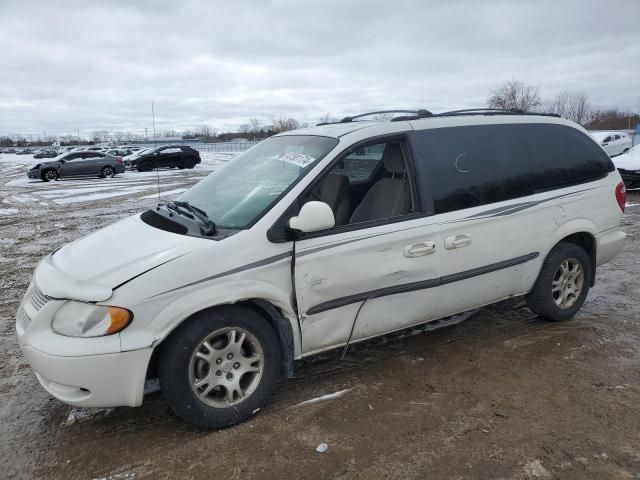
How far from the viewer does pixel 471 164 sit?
394 centimetres

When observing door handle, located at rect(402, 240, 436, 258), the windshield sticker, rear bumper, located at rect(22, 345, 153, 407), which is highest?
the windshield sticker

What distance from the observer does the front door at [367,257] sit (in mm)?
3266

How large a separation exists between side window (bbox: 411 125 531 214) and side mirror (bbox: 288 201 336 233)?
3.21ft

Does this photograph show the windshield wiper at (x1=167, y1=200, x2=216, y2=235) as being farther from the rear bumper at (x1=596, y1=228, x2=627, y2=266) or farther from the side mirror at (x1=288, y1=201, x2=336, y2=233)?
the rear bumper at (x1=596, y1=228, x2=627, y2=266)

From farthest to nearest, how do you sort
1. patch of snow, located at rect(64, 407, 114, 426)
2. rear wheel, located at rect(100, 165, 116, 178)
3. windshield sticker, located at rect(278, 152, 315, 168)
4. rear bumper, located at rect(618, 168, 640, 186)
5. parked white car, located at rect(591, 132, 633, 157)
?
rear wheel, located at rect(100, 165, 116, 178) < parked white car, located at rect(591, 132, 633, 157) < rear bumper, located at rect(618, 168, 640, 186) < windshield sticker, located at rect(278, 152, 315, 168) < patch of snow, located at rect(64, 407, 114, 426)

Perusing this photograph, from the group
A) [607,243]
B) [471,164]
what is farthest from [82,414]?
[607,243]

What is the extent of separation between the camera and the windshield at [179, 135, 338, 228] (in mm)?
3359

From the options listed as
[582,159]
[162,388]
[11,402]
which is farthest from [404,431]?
[582,159]

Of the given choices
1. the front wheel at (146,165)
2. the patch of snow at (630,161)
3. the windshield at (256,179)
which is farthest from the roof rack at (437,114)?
the front wheel at (146,165)

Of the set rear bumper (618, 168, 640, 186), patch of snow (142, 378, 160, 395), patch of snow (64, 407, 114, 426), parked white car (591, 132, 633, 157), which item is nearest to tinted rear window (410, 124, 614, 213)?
patch of snow (142, 378, 160, 395)

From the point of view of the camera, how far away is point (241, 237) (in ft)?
10.1

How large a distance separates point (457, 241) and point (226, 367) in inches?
73.4

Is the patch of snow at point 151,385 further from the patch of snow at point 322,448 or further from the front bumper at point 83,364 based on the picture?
the patch of snow at point 322,448

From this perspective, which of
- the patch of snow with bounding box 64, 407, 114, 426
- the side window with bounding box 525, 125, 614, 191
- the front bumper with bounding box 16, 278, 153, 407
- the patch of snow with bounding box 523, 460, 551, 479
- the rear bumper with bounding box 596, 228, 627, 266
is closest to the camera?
the patch of snow with bounding box 523, 460, 551, 479
